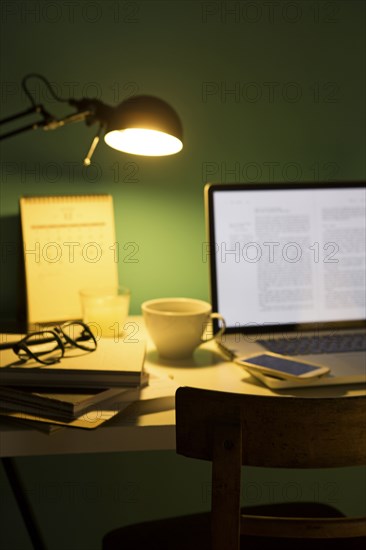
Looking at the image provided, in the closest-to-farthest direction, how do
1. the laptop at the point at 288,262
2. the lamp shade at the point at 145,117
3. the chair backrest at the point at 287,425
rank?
the chair backrest at the point at 287,425, the lamp shade at the point at 145,117, the laptop at the point at 288,262

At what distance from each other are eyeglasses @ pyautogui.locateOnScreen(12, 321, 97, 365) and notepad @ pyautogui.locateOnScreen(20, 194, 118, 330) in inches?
9.2

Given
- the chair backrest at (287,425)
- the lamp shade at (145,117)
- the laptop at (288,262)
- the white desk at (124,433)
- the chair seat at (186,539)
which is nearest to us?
the chair backrest at (287,425)

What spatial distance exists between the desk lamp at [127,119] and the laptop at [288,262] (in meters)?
0.15

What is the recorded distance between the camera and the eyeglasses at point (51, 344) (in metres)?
0.83

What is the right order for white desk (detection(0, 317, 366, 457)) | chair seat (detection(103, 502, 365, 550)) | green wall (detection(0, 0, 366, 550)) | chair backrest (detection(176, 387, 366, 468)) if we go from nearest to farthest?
chair backrest (detection(176, 387, 366, 468))
white desk (detection(0, 317, 366, 457))
chair seat (detection(103, 502, 365, 550))
green wall (detection(0, 0, 366, 550))

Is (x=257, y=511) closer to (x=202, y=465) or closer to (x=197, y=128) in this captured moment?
(x=202, y=465)

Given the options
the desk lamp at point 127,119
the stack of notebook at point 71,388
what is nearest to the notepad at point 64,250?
the desk lamp at point 127,119

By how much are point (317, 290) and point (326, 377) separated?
0.33 m

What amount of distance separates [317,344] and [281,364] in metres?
0.21

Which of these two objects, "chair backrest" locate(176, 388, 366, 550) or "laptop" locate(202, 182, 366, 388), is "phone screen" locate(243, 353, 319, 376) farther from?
"chair backrest" locate(176, 388, 366, 550)

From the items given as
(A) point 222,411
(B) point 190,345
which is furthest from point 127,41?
(A) point 222,411

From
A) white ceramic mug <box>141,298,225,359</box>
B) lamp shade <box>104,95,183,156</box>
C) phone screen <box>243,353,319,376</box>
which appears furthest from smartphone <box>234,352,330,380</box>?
lamp shade <box>104,95,183,156</box>

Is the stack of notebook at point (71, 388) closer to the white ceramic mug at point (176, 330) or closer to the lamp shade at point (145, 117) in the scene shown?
the white ceramic mug at point (176, 330)

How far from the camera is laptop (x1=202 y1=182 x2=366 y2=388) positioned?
112cm
